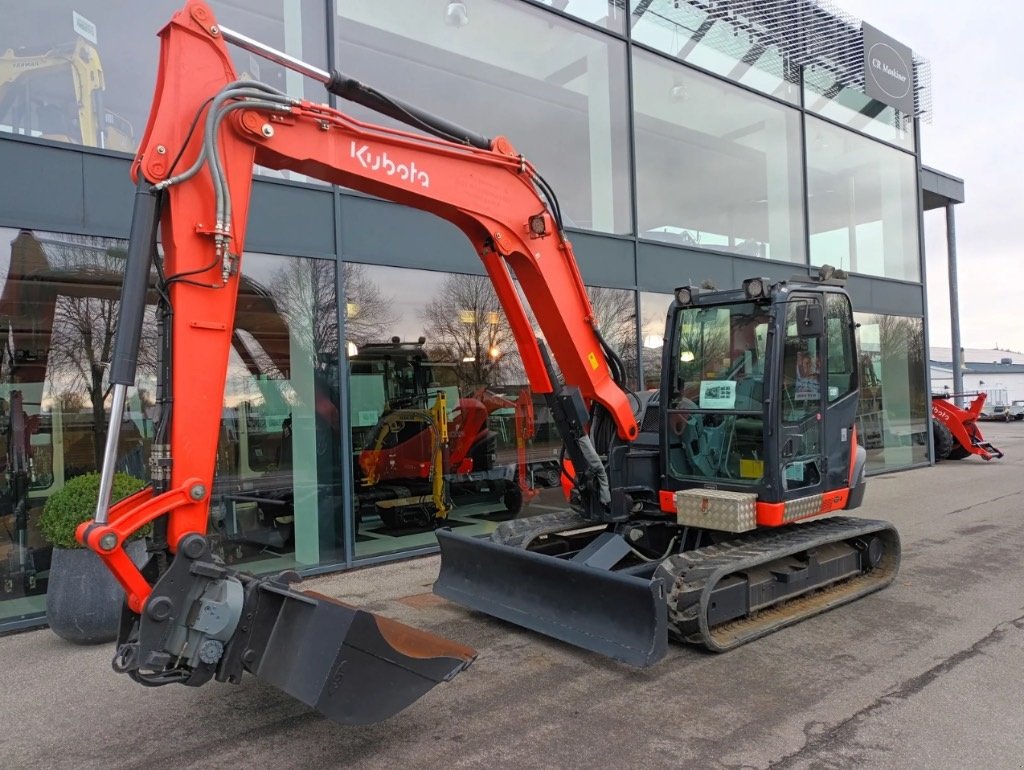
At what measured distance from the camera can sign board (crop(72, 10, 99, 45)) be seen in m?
6.42

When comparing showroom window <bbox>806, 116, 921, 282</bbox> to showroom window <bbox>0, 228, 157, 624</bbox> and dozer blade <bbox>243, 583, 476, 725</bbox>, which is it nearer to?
showroom window <bbox>0, 228, 157, 624</bbox>

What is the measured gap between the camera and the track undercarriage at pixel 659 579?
4.68m

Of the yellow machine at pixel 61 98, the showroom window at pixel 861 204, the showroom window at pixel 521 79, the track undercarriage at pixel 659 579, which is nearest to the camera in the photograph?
the track undercarriage at pixel 659 579

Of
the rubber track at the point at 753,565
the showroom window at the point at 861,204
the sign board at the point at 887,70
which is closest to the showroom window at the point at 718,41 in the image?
the showroom window at the point at 861,204

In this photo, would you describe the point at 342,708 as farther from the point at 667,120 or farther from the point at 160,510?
the point at 667,120

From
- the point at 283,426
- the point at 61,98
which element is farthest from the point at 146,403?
the point at 61,98

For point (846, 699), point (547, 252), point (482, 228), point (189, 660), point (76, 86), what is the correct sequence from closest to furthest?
point (189, 660)
point (846, 699)
point (482, 228)
point (547, 252)
point (76, 86)

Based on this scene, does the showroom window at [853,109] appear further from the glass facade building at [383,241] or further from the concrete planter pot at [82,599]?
the concrete planter pot at [82,599]

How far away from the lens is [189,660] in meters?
3.30

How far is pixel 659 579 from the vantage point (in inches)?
181

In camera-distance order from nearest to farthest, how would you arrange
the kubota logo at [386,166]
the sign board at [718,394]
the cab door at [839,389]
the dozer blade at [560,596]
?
the kubota logo at [386,166], the dozer blade at [560,596], the sign board at [718,394], the cab door at [839,389]

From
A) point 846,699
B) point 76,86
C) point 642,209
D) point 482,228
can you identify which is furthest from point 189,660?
point 642,209

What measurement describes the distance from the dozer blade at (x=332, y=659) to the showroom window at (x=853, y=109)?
12.6 meters

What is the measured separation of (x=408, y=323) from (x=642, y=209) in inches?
156
